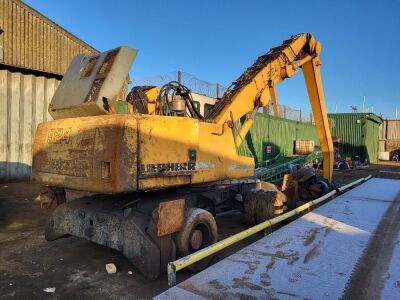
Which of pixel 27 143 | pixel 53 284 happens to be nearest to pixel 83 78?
pixel 53 284

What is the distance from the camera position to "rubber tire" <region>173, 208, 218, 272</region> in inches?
161

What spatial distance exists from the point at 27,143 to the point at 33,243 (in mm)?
6911

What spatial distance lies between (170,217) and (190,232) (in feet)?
1.42

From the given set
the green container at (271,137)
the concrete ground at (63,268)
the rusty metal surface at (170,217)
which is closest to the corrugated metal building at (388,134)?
the green container at (271,137)

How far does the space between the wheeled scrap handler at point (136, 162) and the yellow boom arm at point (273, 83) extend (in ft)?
0.17

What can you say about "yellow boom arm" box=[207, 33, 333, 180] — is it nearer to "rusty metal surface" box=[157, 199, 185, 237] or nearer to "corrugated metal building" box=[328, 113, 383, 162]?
"rusty metal surface" box=[157, 199, 185, 237]

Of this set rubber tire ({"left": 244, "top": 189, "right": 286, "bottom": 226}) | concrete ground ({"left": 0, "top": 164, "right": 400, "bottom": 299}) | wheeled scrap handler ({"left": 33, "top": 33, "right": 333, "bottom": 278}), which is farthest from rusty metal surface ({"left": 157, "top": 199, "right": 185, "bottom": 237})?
rubber tire ({"left": 244, "top": 189, "right": 286, "bottom": 226})

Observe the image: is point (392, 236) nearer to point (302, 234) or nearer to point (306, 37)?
point (302, 234)

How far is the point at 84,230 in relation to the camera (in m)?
4.62

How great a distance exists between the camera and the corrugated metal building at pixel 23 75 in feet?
35.3

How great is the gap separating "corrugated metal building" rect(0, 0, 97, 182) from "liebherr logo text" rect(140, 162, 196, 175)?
341 inches

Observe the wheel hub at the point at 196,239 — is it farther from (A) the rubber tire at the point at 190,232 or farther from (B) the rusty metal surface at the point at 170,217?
(B) the rusty metal surface at the point at 170,217

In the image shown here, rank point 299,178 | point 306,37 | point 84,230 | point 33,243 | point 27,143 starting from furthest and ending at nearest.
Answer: point 27,143, point 299,178, point 306,37, point 33,243, point 84,230

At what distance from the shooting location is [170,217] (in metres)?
3.89
